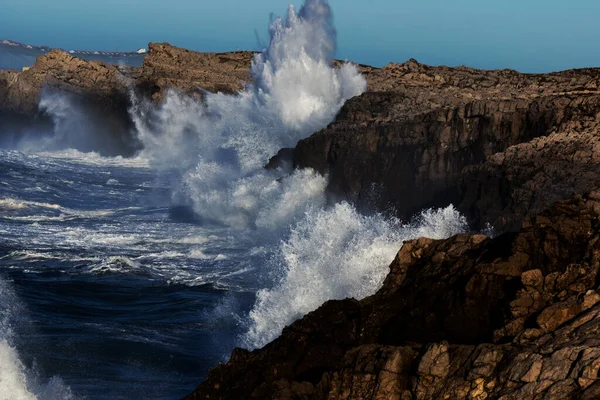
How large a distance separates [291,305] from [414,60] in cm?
3584

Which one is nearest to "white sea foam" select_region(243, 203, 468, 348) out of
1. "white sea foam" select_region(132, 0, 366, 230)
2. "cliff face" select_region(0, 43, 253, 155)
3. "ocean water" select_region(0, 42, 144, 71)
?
"white sea foam" select_region(132, 0, 366, 230)

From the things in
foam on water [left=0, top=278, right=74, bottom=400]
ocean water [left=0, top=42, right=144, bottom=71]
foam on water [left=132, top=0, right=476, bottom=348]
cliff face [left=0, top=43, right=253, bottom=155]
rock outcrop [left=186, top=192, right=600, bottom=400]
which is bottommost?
foam on water [left=0, top=278, right=74, bottom=400]

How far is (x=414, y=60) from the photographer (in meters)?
56.4

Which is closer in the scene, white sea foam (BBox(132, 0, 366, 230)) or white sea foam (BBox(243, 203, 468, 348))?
white sea foam (BBox(243, 203, 468, 348))

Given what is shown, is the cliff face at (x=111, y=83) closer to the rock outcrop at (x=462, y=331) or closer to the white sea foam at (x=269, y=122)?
the white sea foam at (x=269, y=122)

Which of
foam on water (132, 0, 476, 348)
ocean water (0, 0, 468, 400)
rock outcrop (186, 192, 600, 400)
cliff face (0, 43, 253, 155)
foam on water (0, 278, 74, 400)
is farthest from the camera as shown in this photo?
cliff face (0, 43, 253, 155)

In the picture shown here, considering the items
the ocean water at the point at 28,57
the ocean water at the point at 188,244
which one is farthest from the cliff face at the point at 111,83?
the ocean water at the point at 28,57

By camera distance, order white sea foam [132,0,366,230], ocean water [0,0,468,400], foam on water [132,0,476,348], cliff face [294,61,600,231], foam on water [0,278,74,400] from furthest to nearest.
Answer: white sea foam [132,0,366,230], cliff face [294,61,600,231], foam on water [132,0,476,348], ocean water [0,0,468,400], foam on water [0,278,74,400]

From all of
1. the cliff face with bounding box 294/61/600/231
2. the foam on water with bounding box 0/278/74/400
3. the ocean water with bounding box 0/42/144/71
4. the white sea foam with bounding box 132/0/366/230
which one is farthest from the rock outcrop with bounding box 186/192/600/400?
the ocean water with bounding box 0/42/144/71

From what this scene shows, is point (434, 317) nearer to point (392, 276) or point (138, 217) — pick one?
point (392, 276)

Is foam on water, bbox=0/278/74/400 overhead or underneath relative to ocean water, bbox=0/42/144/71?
underneath

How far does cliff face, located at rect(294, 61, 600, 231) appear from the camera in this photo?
27.1 metres

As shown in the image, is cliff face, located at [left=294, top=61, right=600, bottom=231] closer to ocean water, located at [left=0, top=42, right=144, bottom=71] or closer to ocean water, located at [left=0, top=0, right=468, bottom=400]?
ocean water, located at [left=0, top=0, right=468, bottom=400]

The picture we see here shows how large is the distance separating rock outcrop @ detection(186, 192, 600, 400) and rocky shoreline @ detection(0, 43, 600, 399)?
0.06 ft
